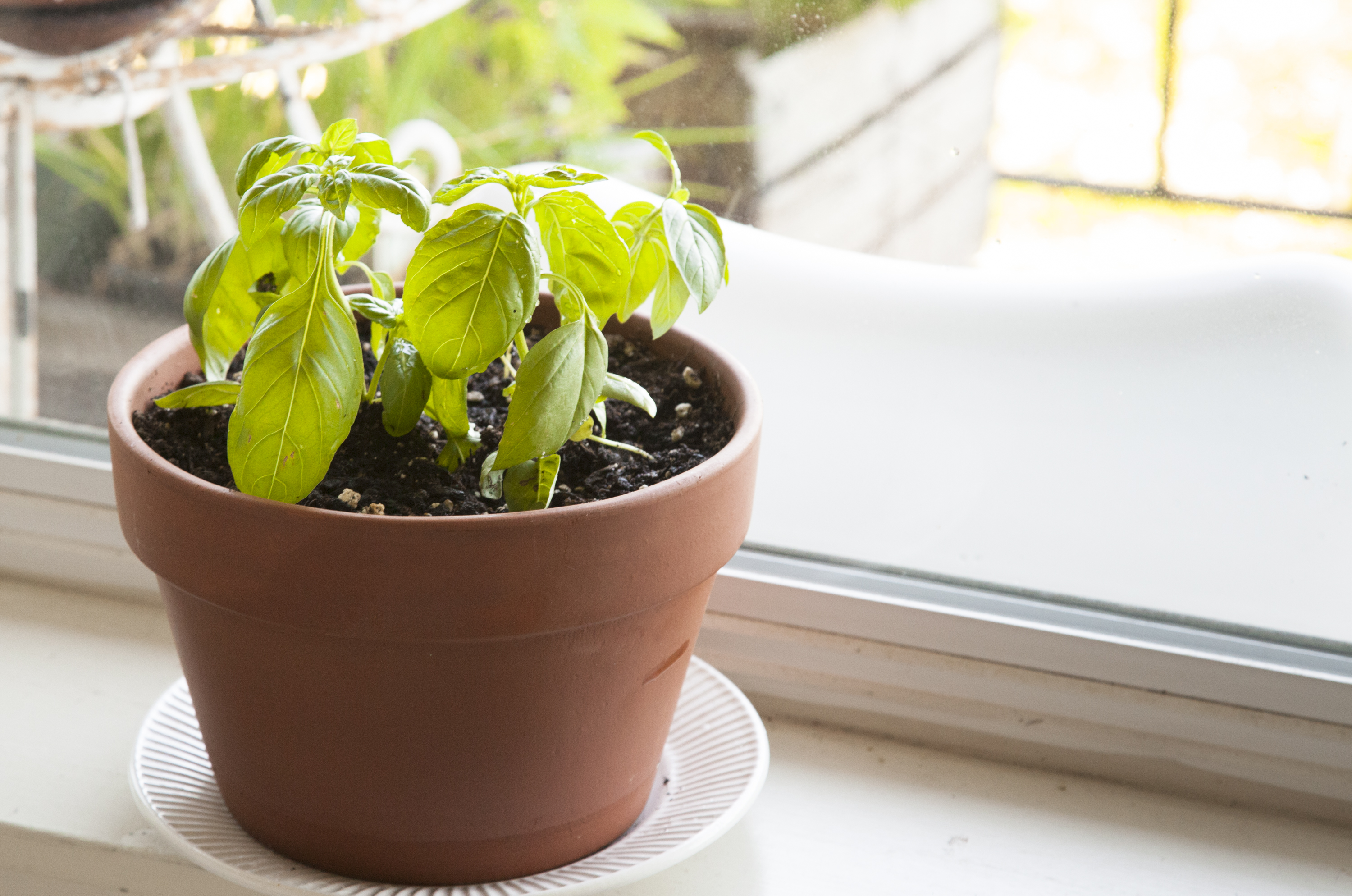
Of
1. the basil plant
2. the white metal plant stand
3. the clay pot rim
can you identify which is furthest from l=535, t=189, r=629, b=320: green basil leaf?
the white metal plant stand

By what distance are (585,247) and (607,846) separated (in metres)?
0.34

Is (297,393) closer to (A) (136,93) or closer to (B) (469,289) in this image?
(B) (469,289)

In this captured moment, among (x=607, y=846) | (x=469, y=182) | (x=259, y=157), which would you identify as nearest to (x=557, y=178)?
(x=469, y=182)

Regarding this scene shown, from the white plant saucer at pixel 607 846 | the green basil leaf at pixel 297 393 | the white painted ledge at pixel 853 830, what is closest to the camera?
the green basil leaf at pixel 297 393

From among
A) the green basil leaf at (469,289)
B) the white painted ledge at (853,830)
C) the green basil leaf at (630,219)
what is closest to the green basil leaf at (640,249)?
the green basil leaf at (630,219)

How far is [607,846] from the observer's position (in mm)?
668

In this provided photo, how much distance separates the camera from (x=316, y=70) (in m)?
1.03

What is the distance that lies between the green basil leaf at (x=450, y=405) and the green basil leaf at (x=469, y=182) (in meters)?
0.09

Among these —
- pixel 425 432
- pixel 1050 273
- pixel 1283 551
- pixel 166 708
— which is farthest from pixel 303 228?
pixel 1283 551

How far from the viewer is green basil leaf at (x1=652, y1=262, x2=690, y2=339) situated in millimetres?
582

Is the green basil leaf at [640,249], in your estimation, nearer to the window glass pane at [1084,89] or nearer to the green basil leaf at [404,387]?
the green basil leaf at [404,387]

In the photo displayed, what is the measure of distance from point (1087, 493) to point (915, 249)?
0.74 ft

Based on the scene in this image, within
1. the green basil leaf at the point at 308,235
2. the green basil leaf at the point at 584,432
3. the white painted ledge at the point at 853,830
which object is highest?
the green basil leaf at the point at 308,235

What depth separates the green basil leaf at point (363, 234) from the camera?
24.5 inches
